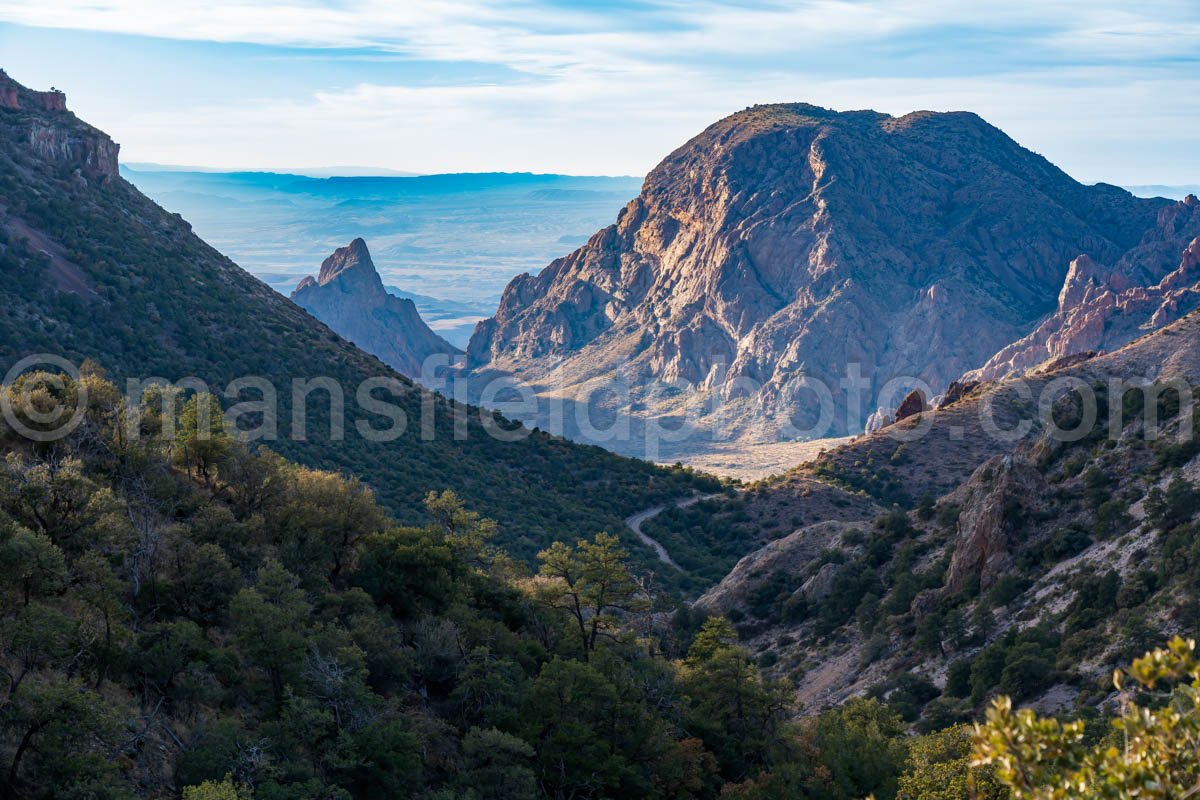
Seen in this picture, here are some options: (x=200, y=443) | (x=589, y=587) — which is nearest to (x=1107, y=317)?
(x=589, y=587)

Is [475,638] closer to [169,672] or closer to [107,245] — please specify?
[169,672]

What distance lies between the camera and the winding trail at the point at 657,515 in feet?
231

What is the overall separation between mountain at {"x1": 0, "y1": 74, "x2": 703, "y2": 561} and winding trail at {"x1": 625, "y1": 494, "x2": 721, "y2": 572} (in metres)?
0.95

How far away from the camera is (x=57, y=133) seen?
80438mm

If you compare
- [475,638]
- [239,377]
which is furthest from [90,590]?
[239,377]

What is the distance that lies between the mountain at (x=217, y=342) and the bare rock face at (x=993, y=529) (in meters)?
25.3

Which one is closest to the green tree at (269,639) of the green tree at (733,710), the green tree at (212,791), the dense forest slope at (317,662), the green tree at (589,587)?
the dense forest slope at (317,662)

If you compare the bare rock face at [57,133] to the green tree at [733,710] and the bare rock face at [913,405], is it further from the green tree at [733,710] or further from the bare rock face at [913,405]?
the green tree at [733,710]

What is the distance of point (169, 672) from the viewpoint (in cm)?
2386

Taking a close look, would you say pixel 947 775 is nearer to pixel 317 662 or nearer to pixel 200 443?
pixel 317 662

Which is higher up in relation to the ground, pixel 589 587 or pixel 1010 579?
pixel 589 587

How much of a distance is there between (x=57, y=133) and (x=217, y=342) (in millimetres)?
22532

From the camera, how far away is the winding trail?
70375 millimetres

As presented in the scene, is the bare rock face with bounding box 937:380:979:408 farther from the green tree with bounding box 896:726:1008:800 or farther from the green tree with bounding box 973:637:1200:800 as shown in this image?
the green tree with bounding box 973:637:1200:800
